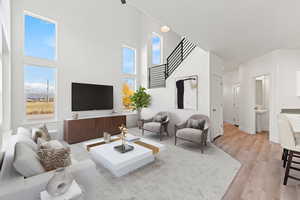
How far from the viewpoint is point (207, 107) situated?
13.2 feet

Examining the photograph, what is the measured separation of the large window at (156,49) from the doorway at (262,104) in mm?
4289

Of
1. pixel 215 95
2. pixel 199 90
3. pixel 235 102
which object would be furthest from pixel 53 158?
pixel 235 102

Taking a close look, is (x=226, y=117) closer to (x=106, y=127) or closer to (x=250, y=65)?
(x=250, y=65)

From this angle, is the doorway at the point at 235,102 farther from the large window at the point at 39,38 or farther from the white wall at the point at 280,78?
the large window at the point at 39,38

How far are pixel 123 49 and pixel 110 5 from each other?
Result: 170cm

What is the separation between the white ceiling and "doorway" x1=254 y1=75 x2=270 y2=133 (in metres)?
2.40

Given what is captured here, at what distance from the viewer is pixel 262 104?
575cm

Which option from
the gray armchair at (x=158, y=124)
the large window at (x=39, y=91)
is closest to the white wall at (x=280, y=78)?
the gray armchair at (x=158, y=124)

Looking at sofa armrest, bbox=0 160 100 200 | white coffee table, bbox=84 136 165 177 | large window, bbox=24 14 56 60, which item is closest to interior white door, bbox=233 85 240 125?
white coffee table, bbox=84 136 165 177

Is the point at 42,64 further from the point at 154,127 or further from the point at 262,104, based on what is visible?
the point at 262,104

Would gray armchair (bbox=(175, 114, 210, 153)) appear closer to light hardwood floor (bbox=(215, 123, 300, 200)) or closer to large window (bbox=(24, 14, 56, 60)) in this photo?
light hardwood floor (bbox=(215, 123, 300, 200))

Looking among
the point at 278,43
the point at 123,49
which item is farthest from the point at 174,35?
the point at 278,43

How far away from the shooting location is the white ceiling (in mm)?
1962

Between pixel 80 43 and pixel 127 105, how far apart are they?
2925 millimetres
